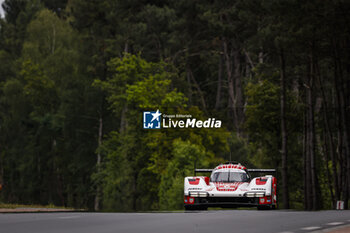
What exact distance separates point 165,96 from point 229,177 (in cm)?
3944

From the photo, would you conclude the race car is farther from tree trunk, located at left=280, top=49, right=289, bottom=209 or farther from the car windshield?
tree trunk, located at left=280, top=49, right=289, bottom=209

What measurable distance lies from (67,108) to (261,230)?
6929cm

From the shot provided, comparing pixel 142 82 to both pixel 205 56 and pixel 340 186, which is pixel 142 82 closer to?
pixel 205 56

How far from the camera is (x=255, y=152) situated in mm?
60312

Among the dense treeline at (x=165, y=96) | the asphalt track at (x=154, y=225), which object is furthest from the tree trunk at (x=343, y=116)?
the asphalt track at (x=154, y=225)

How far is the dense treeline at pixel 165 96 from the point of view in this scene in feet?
153

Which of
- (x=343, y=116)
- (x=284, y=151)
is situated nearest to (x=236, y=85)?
(x=284, y=151)

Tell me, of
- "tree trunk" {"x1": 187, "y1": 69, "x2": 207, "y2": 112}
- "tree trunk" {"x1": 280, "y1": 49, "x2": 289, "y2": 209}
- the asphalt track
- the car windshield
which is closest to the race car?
the car windshield

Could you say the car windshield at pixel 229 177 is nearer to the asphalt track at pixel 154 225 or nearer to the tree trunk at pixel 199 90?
the asphalt track at pixel 154 225

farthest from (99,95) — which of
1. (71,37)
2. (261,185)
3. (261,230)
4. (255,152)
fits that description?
(261,230)

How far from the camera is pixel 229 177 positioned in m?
24.7

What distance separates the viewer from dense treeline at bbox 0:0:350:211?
46.6 metres

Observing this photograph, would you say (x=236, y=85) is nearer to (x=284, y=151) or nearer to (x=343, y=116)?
(x=284, y=151)

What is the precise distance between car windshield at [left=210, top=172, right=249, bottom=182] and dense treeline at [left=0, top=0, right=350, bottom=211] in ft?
52.9
